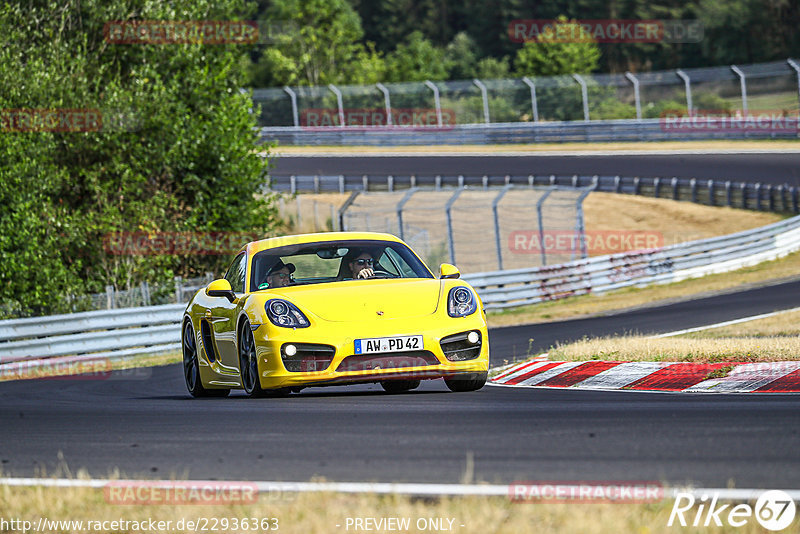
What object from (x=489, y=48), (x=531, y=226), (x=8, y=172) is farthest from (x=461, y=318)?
(x=489, y=48)

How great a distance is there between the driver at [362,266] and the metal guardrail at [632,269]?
1471 centimetres

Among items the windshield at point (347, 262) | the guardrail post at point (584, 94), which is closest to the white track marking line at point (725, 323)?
the windshield at point (347, 262)

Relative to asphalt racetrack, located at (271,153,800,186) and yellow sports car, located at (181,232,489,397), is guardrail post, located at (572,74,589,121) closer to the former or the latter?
asphalt racetrack, located at (271,153,800,186)

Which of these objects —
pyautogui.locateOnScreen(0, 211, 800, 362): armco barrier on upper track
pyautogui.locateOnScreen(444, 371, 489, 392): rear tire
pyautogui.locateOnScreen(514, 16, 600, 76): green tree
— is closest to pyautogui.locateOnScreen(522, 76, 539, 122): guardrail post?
pyautogui.locateOnScreen(0, 211, 800, 362): armco barrier on upper track

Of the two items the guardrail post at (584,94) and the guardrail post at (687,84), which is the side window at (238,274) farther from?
the guardrail post at (584,94)

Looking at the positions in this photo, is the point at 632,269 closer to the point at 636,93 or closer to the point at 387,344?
the point at 387,344

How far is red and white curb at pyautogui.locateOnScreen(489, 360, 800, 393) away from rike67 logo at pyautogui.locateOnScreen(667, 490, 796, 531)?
14.1 ft

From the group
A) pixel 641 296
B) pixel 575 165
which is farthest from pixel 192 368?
pixel 575 165

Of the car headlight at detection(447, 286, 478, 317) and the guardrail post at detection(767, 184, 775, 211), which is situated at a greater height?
the car headlight at detection(447, 286, 478, 317)

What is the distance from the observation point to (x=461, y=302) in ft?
30.0

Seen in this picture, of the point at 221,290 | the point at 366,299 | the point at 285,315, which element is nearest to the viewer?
the point at 285,315

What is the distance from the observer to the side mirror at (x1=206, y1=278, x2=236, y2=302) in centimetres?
967

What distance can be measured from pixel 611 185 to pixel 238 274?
34.1 meters

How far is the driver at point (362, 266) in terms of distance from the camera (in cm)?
985
